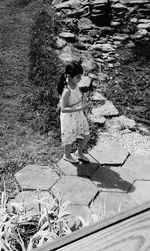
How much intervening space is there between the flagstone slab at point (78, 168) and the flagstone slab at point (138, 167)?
1.24ft

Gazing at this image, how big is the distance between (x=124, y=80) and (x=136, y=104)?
867 millimetres

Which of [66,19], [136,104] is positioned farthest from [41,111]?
[66,19]

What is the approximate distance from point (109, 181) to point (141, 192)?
38 cm

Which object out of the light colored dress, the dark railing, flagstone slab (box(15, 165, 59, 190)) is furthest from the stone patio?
the dark railing

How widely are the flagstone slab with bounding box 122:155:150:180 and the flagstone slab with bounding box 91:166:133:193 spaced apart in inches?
6.4

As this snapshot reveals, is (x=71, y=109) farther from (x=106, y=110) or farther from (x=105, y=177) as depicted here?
(x=106, y=110)

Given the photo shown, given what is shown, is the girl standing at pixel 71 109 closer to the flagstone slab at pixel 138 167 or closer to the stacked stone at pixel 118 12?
the flagstone slab at pixel 138 167

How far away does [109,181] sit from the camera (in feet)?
12.7

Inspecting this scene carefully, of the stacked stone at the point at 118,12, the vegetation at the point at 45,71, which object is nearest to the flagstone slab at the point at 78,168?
the vegetation at the point at 45,71

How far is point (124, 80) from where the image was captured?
21.2 ft

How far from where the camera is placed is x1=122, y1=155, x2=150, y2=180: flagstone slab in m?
3.97

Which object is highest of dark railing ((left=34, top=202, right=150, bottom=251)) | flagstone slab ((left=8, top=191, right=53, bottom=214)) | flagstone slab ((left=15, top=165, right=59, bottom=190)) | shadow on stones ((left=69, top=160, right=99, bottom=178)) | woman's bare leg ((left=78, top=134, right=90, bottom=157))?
dark railing ((left=34, top=202, right=150, bottom=251))

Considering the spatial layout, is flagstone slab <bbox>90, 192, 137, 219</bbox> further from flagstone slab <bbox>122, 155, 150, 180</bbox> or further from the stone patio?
flagstone slab <bbox>122, 155, 150, 180</bbox>

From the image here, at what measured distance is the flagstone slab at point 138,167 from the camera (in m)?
3.97
